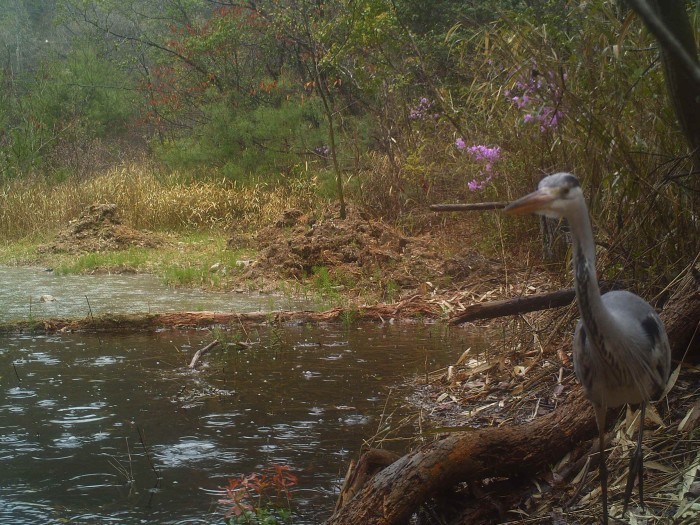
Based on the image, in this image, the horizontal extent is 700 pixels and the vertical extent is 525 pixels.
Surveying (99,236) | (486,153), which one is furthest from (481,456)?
(99,236)

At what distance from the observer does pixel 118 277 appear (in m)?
11.5

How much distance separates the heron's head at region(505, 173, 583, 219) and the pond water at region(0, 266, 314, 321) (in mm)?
6479

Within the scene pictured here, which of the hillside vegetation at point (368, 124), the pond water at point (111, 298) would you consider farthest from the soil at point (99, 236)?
the pond water at point (111, 298)

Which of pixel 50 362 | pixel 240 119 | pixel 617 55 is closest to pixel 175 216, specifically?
pixel 240 119

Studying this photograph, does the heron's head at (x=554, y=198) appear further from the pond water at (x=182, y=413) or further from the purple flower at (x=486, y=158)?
the purple flower at (x=486, y=158)

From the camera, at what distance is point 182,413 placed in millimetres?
5496

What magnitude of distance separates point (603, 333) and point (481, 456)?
36.4 inches

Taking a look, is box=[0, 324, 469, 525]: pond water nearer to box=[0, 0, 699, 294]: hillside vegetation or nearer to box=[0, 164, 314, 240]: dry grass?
box=[0, 0, 699, 294]: hillside vegetation

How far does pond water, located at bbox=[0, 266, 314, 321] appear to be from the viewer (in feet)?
A: 29.2

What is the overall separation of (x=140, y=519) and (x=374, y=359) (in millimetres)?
3221

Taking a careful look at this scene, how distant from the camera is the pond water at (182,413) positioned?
421cm

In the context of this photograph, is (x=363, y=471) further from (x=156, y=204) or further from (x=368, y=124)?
(x=368, y=124)

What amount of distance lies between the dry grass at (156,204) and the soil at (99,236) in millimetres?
1118

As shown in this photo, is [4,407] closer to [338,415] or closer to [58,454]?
[58,454]
